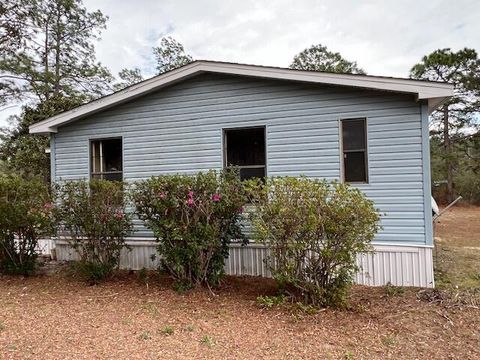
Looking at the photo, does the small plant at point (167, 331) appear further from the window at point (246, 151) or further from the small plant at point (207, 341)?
the window at point (246, 151)

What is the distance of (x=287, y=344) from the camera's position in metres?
3.58

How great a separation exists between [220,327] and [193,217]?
166 cm

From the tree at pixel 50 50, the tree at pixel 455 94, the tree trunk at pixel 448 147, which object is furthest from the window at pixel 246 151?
the tree trunk at pixel 448 147

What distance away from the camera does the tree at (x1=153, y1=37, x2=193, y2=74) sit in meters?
24.2

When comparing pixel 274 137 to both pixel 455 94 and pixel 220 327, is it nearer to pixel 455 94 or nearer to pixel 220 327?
pixel 220 327

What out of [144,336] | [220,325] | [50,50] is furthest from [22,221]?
[50,50]

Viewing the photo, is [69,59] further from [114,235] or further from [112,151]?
[114,235]

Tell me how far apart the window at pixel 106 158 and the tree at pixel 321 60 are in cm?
2057

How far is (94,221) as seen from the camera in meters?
5.69

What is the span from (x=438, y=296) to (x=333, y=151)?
269 centimetres

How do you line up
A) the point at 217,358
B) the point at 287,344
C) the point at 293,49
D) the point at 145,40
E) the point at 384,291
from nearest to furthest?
the point at 217,358
the point at 287,344
the point at 384,291
the point at 145,40
the point at 293,49

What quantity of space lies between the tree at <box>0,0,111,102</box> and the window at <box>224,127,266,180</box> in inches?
559

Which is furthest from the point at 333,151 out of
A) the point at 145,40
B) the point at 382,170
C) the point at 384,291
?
the point at 145,40

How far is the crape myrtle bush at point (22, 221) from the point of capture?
6027 millimetres
